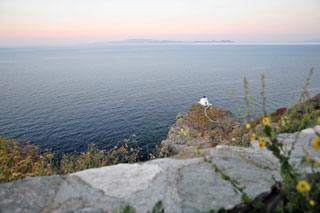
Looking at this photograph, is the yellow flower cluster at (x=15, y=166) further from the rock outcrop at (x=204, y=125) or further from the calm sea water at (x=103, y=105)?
the calm sea water at (x=103, y=105)

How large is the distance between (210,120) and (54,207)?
24866mm

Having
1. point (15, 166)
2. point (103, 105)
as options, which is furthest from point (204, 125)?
point (15, 166)

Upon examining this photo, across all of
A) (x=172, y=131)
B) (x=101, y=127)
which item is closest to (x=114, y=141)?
(x=101, y=127)

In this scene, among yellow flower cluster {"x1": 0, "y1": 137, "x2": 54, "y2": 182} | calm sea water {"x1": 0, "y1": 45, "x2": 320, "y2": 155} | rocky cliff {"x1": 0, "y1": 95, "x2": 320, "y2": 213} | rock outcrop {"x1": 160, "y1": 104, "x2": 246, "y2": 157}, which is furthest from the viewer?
calm sea water {"x1": 0, "y1": 45, "x2": 320, "y2": 155}

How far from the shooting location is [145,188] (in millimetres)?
2797

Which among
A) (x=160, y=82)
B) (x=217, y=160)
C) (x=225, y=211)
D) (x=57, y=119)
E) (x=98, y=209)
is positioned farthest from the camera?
(x=160, y=82)

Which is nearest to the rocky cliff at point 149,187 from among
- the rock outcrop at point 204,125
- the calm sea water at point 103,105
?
the rock outcrop at point 204,125

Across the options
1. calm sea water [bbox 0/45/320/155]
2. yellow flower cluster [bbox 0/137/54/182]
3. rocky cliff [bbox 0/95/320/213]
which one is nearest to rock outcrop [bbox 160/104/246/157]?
calm sea water [bbox 0/45/320/155]

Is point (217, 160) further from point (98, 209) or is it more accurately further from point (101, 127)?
point (101, 127)

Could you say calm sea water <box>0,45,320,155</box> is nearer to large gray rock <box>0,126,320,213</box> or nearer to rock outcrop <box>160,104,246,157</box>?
rock outcrop <box>160,104,246,157</box>

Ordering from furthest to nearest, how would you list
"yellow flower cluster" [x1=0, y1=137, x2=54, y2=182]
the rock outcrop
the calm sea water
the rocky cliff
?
the calm sea water, the rock outcrop, "yellow flower cluster" [x1=0, y1=137, x2=54, y2=182], the rocky cliff

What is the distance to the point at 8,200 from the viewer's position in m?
2.55

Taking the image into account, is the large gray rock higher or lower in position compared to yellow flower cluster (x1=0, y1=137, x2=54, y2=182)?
higher

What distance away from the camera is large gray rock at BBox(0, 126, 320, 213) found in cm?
249
